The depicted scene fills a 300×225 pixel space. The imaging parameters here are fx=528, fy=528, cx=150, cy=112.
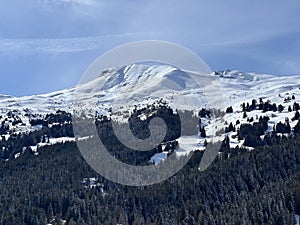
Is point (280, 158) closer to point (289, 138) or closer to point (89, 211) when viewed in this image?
point (289, 138)

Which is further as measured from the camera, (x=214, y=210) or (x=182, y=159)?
(x=182, y=159)

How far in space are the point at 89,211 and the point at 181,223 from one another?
104 feet

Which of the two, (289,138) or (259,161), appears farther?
(289,138)

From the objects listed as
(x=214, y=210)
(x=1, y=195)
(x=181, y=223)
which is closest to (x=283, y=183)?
(x=214, y=210)

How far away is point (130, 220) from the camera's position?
147 meters

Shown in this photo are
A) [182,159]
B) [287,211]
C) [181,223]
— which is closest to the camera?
[287,211]

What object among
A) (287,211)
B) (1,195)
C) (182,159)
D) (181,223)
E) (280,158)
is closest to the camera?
(287,211)

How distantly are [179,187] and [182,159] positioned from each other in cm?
4126

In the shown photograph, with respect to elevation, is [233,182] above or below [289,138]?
below

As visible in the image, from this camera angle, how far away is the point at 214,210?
437 ft

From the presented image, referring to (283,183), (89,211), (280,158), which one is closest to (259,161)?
(280,158)

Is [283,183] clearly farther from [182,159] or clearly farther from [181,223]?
[182,159]

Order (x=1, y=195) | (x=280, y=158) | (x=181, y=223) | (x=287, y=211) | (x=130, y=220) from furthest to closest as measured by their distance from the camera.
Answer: (x=1, y=195) → (x=280, y=158) → (x=130, y=220) → (x=181, y=223) → (x=287, y=211)

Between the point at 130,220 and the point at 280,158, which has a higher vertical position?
the point at 280,158
